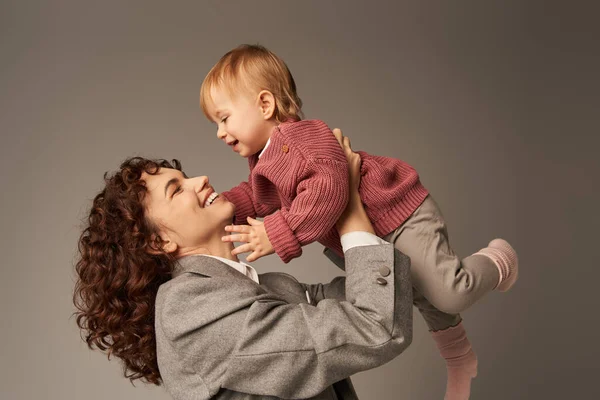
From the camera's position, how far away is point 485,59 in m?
4.02

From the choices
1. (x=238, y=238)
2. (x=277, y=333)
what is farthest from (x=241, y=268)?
(x=277, y=333)

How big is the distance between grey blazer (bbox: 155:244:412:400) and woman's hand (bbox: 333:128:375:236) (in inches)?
5.0

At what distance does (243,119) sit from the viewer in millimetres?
2498

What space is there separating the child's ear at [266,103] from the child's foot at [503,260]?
0.91 metres

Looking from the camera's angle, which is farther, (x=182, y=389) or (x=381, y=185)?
(x=381, y=185)

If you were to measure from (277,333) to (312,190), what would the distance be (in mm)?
448

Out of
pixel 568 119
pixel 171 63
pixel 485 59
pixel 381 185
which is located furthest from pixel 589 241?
pixel 171 63

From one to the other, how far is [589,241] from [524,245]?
42cm

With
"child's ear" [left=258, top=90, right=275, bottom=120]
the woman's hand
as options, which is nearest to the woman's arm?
the woman's hand

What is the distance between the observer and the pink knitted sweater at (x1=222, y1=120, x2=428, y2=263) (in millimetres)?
2113

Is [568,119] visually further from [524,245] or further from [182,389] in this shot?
[182,389]

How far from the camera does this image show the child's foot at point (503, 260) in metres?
2.48

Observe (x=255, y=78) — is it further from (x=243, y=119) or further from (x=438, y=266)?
(x=438, y=266)

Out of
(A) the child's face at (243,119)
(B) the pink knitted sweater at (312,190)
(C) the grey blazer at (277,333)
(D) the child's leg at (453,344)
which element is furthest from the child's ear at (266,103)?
(D) the child's leg at (453,344)
